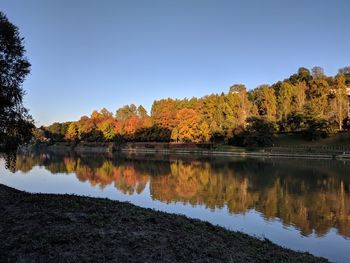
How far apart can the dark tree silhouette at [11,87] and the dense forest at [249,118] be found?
2220 inches

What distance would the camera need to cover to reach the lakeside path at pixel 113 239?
6.71 metres

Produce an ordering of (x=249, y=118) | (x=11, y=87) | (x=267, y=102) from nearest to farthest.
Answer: (x=11, y=87) → (x=249, y=118) → (x=267, y=102)

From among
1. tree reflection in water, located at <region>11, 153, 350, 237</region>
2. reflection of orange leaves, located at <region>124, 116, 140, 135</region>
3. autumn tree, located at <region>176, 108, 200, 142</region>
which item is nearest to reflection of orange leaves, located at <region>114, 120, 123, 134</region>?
reflection of orange leaves, located at <region>124, 116, 140, 135</region>

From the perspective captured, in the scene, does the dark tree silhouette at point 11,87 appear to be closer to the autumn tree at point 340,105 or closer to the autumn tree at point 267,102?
the autumn tree at point 340,105

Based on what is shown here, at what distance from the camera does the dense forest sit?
7144 centimetres

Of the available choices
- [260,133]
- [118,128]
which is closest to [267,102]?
[260,133]

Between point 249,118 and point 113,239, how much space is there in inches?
2608

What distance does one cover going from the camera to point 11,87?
44.8 feet

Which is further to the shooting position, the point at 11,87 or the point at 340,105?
the point at 340,105

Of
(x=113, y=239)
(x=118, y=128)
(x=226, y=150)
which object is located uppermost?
(x=118, y=128)

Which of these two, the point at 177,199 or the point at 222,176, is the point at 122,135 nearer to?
the point at 222,176

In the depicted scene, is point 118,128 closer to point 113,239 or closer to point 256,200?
point 256,200

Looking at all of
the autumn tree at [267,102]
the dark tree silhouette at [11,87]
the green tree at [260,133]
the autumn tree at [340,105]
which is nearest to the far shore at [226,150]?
the green tree at [260,133]

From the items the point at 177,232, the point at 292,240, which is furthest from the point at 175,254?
the point at 292,240
